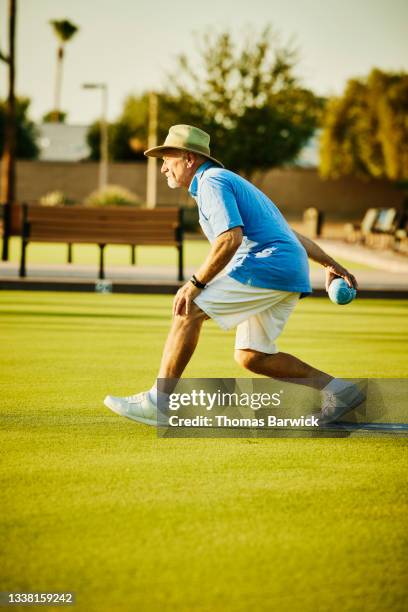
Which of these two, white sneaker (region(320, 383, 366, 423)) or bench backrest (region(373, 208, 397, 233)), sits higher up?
white sneaker (region(320, 383, 366, 423))

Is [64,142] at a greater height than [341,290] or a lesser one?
greater

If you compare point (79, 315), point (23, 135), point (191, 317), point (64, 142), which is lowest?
point (79, 315)

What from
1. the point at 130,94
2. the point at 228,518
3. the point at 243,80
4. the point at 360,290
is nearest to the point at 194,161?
the point at 228,518

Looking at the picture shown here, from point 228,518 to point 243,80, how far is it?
151 feet

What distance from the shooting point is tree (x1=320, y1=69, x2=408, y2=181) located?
55500mm

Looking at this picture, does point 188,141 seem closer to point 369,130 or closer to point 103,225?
point 103,225

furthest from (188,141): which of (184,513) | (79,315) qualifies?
(79,315)

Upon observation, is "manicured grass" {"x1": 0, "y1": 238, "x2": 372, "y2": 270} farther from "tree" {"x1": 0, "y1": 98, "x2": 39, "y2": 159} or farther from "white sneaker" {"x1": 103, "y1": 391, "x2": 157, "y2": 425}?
"tree" {"x1": 0, "y1": 98, "x2": 39, "y2": 159}

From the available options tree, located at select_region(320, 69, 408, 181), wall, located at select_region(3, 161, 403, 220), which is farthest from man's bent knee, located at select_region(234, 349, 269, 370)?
tree, located at select_region(320, 69, 408, 181)

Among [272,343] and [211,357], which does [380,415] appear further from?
[211,357]

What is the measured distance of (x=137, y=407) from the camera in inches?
221

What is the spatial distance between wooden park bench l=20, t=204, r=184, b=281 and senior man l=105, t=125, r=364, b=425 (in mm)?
9698

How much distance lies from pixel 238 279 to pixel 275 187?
52533mm

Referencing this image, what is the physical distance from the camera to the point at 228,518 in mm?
3945
